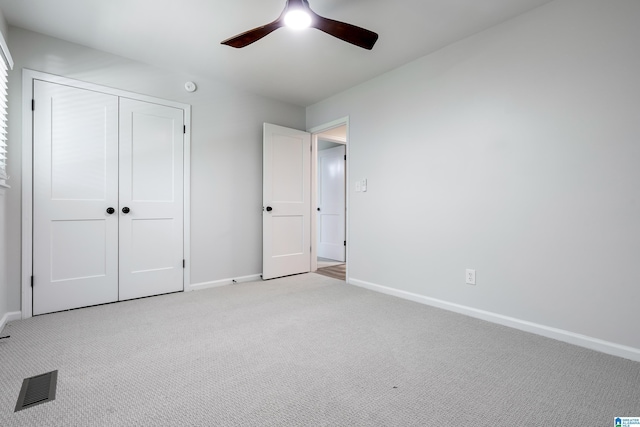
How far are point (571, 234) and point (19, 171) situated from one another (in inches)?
167

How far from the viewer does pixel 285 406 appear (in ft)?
4.50

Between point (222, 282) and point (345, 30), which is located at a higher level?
point (345, 30)

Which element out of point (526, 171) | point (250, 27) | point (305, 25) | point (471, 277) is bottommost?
point (471, 277)

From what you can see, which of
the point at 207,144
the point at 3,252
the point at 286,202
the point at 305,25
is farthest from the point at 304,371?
the point at 207,144

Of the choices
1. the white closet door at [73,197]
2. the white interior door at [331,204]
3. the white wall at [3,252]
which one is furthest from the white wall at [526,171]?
the white wall at [3,252]

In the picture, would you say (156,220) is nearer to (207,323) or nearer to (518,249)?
(207,323)

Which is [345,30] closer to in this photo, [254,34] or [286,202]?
[254,34]

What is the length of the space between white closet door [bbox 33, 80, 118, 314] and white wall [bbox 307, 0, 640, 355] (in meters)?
2.74

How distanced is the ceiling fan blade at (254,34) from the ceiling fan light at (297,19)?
53mm

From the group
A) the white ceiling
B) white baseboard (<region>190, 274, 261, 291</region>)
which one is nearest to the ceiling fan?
the white ceiling

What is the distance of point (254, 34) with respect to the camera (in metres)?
2.04

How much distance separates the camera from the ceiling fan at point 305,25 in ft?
6.01

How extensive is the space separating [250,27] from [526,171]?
244 centimetres

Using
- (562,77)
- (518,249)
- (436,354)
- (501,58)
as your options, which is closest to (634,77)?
(562,77)
